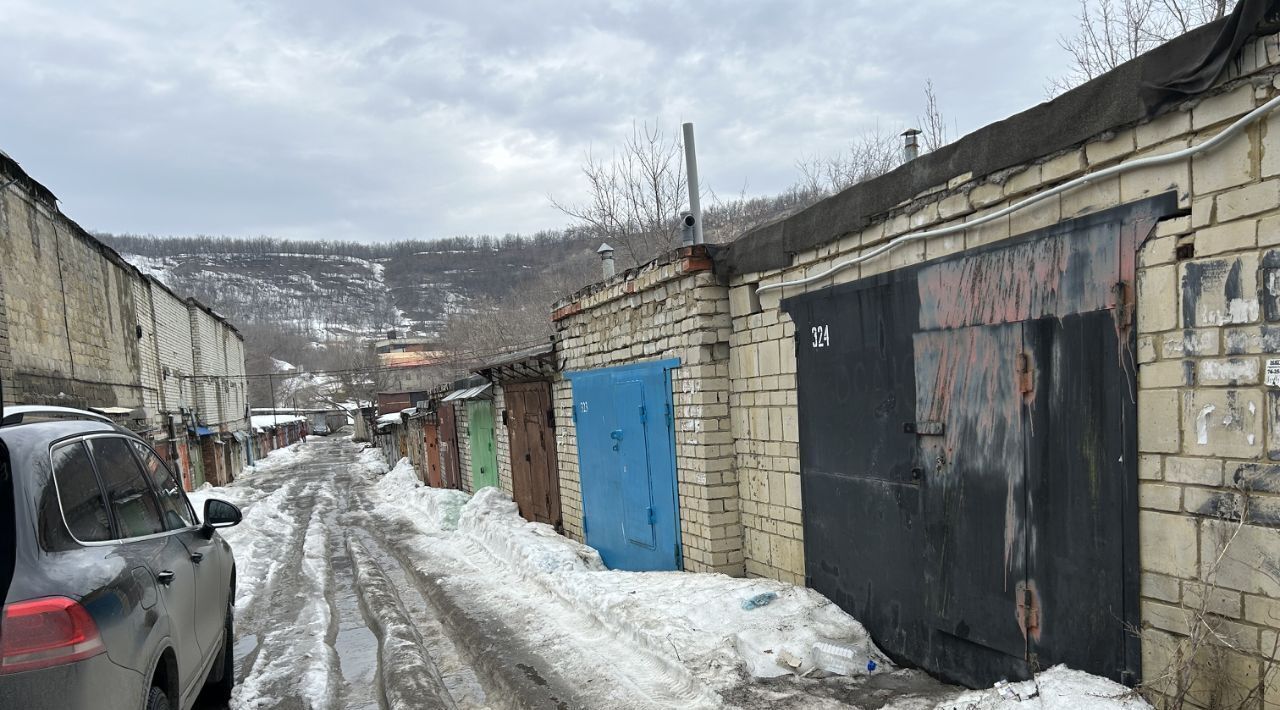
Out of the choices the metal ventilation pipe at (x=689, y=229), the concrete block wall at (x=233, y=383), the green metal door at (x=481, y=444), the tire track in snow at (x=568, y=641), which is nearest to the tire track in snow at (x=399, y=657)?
the tire track in snow at (x=568, y=641)

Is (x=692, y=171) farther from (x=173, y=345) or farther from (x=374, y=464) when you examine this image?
(x=374, y=464)

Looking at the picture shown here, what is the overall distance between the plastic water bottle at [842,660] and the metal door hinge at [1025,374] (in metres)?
2.07

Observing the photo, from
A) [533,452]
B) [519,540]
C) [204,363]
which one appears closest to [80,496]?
[519,540]

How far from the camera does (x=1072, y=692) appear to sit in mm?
3053

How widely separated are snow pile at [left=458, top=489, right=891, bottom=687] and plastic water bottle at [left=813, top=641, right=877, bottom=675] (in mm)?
43

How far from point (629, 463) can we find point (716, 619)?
2.65m

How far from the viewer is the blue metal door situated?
682 centimetres

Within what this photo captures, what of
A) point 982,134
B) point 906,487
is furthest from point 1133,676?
point 982,134

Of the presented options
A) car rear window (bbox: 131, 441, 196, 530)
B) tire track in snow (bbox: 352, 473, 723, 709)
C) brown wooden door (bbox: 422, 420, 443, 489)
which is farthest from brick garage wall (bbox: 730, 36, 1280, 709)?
brown wooden door (bbox: 422, 420, 443, 489)

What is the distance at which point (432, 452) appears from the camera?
20.3 m

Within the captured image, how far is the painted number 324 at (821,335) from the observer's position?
497 cm

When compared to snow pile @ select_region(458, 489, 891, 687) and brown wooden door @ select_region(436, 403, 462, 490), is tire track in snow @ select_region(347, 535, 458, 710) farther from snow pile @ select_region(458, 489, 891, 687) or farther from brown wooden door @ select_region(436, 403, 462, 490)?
brown wooden door @ select_region(436, 403, 462, 490)

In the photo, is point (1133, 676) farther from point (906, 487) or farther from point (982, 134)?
point (982, 134)

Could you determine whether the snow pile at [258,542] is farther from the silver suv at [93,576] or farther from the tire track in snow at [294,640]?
the silver suv at [93,576]
